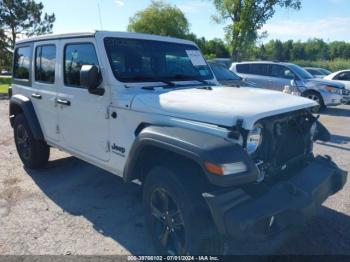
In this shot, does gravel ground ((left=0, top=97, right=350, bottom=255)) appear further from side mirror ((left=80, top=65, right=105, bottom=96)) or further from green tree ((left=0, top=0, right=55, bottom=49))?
green tree ((left=0, top=0, right=55, bottom=49))

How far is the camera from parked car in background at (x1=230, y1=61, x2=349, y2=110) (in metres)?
12.9

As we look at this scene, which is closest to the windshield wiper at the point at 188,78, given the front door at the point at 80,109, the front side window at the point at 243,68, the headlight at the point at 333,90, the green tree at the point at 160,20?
the front door at the point at 80,109

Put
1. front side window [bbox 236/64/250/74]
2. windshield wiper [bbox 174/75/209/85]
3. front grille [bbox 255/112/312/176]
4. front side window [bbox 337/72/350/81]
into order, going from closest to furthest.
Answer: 1. front grille [bbox 255/112/312/176]
2. windshield wiper [bbox 174/75/209/85]
3. front side window [bbox 236/64/250/74]
4. front side window [bbox 337/72/350/81]

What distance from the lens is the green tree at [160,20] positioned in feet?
154

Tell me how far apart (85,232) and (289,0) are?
27471mm

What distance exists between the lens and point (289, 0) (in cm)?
2717

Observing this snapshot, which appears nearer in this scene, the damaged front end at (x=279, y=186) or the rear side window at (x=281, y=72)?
the damaged front end at (x=279, y=186)

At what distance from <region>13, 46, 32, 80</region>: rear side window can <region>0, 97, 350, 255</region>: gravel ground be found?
1518 millimetres

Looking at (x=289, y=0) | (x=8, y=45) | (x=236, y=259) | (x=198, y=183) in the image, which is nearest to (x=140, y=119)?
(x=198, y=183)

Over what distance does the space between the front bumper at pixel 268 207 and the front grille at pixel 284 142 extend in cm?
19

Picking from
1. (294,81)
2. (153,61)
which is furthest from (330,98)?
(153,61)

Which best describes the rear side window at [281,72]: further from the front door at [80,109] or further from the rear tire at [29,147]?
the front door at [80,109]

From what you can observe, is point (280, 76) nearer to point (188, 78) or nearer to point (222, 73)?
point (222, 73)

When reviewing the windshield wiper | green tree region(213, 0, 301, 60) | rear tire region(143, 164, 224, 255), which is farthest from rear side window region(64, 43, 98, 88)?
green tree region(213, 0, 301, 60)
